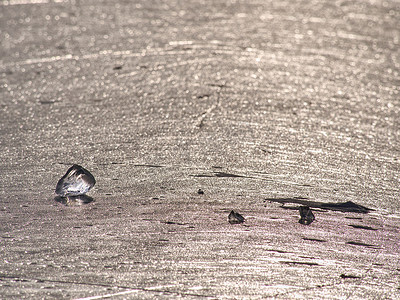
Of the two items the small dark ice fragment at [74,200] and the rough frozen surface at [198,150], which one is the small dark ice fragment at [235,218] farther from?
the small dark ice fragment at [74,200]

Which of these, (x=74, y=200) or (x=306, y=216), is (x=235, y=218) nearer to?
(x=306, y=216)

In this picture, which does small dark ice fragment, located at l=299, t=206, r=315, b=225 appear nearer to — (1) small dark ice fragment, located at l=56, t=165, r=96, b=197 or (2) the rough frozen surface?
(2) the rough frozen surface

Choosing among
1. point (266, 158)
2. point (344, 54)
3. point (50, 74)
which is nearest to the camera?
point (266, 158)

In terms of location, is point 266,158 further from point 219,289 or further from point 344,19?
point 344,19

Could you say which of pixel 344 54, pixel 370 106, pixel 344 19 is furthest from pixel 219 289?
pixel 344 19

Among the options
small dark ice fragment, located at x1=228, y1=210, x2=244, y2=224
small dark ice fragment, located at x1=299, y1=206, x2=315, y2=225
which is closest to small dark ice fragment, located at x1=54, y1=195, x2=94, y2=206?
small dark ice fragment, located at x1=228, y1=210, x2=244, y2=224

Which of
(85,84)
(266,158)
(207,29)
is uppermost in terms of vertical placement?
(207,29)
